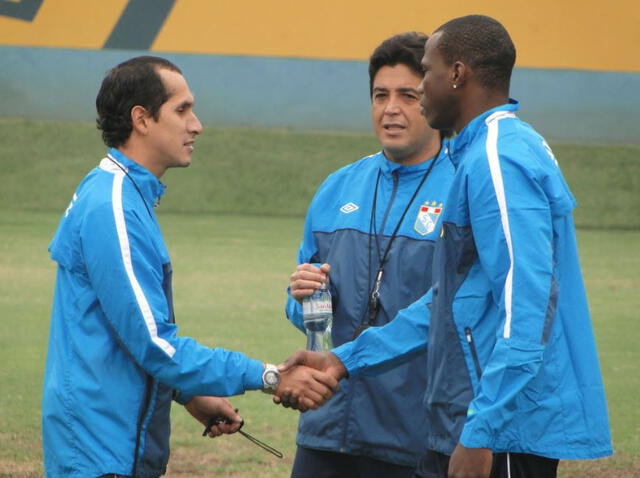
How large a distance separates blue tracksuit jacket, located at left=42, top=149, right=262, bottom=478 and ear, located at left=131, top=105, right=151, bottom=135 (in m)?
0.22

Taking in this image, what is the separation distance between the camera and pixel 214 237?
612 inches

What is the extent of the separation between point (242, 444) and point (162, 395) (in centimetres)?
343

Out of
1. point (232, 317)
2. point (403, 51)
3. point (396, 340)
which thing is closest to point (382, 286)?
point (396, 340)

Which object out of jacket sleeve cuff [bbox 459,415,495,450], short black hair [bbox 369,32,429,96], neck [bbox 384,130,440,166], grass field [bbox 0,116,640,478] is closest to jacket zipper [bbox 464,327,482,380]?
jacket sleeve cuff [bbox 459,415,495,450]

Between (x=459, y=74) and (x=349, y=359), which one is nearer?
(x=459, y=74)

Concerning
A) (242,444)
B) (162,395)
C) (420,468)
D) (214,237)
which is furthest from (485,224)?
(214,237)

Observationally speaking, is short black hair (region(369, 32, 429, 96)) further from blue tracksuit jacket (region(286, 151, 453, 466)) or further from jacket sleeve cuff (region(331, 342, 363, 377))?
jacket sleeve cuff (region(331, 342, 363, 377))

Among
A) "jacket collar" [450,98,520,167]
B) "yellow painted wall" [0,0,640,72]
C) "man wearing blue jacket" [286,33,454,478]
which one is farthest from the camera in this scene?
"yellow painted wall" [0,0,640,72]

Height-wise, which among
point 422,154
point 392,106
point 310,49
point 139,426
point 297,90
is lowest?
point 139,426

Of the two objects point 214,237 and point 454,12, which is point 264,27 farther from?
point 214,237

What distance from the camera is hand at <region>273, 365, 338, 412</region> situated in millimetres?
3666

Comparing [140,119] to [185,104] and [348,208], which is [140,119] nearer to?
[185,104]

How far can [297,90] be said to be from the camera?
821 inches

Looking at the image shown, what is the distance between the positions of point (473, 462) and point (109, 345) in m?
1.03
